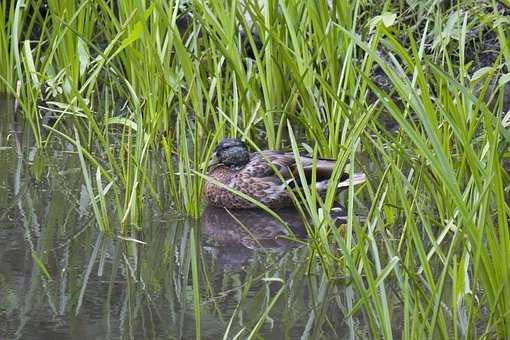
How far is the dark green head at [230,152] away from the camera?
16.2 ft

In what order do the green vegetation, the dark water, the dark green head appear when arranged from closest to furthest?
the green vegetation
the dark water
the dark green head

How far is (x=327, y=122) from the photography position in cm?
516

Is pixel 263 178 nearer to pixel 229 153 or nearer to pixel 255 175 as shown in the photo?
pixel 255 175

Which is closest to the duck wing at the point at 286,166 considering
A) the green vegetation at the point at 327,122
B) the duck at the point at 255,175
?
the duck at the point at 255,175

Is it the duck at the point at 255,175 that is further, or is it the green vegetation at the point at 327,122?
the duck at the point at 255,175

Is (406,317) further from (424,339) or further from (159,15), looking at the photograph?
(159,15)

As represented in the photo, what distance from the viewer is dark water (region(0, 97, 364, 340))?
3.23 metres

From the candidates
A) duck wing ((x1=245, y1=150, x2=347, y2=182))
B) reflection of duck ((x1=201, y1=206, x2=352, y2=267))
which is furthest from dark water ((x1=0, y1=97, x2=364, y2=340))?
duck wing ((x1=245, y1=150, x2=347, y2=182))

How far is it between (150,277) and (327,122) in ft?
5.55

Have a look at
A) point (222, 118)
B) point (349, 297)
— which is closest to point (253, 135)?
point (222, 118)

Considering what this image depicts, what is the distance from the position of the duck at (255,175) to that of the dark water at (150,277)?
10cm

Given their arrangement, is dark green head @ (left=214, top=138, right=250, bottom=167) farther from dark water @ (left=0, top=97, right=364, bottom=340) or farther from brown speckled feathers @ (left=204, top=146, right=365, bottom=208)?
dark water @ (left=0, top=97, right=364, bottom=340)

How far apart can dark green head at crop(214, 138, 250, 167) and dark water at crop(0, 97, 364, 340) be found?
0.27m

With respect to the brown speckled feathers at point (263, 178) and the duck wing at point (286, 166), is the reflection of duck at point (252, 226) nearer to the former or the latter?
the brown speckled feathers at point (263, 178)
